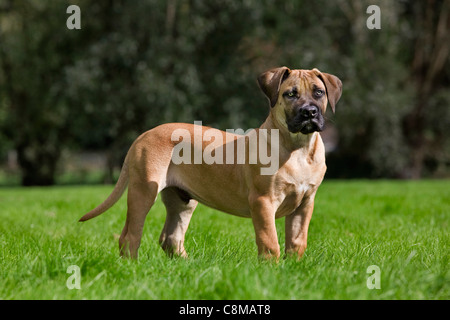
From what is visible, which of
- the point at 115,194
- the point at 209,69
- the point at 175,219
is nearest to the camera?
the point at 115,194

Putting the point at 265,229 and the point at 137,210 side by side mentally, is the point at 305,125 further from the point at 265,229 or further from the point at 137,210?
the point at 137,210

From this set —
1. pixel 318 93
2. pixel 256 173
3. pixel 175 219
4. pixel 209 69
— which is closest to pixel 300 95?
pixel 318 93

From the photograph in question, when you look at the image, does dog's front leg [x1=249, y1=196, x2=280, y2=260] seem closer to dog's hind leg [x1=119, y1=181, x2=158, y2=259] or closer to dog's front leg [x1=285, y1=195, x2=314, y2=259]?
dog's front leg [x1=285, y1=195, x2=314, y2=259]

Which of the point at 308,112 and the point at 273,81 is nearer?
the point at 308,112

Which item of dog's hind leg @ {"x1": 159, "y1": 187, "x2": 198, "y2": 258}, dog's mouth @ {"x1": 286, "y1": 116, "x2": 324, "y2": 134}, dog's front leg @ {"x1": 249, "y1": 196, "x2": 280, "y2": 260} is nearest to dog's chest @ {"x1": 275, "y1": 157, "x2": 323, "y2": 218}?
dog's front leg @ {"x1": 249, "y1": 196, "x2": 280, "y2": 260}

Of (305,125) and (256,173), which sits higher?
(305,125)

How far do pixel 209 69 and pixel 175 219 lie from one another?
12.8 meters

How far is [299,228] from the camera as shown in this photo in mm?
4238

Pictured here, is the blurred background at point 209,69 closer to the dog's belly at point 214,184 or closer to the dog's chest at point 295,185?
the dog's belly at point 214,184

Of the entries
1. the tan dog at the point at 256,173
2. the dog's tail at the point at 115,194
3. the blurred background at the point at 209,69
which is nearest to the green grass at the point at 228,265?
the tan dog at the point at 256,173

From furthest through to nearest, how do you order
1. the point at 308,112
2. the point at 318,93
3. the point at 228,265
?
the point at 318,93 → the point at 308,112 → the point at 228,265

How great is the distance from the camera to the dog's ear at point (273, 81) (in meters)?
4.14

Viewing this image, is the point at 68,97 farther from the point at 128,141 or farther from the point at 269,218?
the point at 269,218

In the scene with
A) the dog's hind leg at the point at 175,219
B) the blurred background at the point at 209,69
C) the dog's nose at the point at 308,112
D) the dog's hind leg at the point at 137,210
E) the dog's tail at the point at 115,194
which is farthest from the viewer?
the blurred background at the point at 209,69
